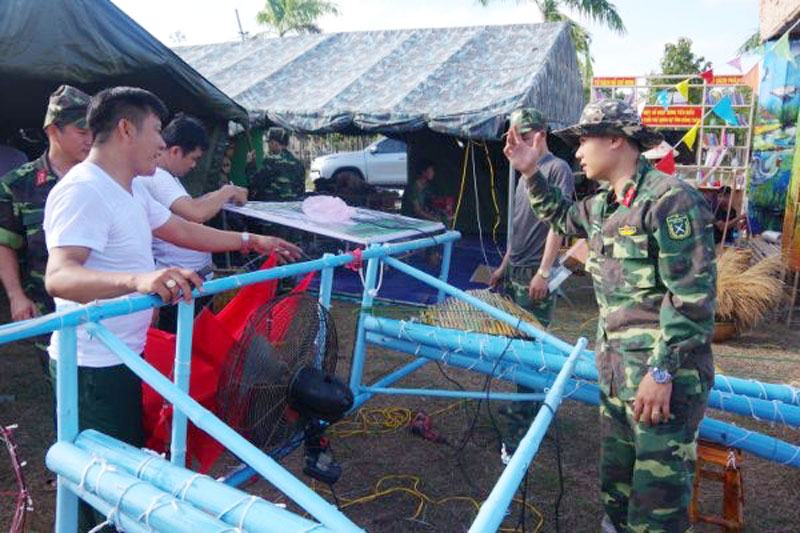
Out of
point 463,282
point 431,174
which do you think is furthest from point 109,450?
point 431,174

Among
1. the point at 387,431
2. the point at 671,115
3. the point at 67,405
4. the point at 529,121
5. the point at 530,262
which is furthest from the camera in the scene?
the point at 671,115

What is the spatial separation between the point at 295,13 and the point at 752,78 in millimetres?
18166

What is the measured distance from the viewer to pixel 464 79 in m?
8.42

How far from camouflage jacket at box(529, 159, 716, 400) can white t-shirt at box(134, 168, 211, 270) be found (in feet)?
6.49

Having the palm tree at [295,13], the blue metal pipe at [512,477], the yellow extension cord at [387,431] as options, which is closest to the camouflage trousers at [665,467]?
the blue metal pipe at [512,477]

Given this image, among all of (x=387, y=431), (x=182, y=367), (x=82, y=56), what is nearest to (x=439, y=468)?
(x=387, y=431)

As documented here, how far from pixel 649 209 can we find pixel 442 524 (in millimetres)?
1808

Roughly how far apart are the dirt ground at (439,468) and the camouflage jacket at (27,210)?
4.17 ft

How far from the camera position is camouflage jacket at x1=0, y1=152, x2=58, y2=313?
2891 millimetres

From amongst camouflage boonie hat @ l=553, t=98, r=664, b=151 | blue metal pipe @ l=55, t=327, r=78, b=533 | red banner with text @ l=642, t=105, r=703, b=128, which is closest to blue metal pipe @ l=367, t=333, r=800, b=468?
camouflage boonie hat @ l=553, t=98, r=664, b=151

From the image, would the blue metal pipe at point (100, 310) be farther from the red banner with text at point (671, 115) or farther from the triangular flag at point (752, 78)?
the red banner with text at point (671, 115)

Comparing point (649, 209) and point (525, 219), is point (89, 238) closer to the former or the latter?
point (649, 209)

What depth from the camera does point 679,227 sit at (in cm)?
198

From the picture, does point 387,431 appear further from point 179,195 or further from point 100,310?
point 100,310
